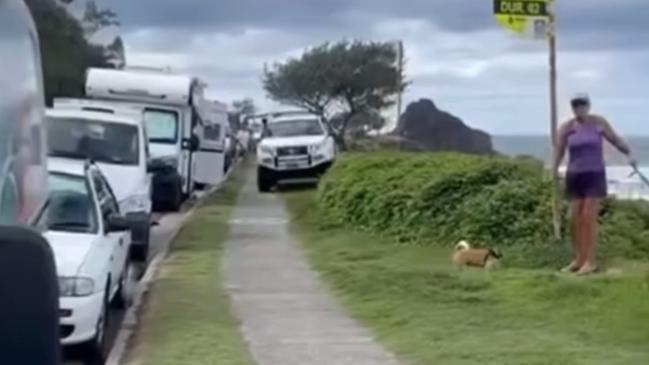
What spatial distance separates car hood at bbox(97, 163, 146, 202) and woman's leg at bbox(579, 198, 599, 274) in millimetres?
7517

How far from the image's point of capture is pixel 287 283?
623 inches

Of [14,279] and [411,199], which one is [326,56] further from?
[14,279]

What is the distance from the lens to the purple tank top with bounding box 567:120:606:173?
1403 centimetres

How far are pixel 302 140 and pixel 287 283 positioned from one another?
2241cm

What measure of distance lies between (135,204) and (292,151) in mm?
17663

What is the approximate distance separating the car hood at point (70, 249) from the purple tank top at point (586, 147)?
4243 millimetres

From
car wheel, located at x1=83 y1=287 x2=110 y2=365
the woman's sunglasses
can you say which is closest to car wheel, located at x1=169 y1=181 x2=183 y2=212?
the woman's sunglasses

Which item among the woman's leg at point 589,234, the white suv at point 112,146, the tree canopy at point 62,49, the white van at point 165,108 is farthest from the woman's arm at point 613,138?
the tree canopy at point 62,49

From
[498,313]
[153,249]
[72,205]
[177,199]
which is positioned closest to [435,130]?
[177,199]

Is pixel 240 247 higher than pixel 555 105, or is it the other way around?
pixel 555 105

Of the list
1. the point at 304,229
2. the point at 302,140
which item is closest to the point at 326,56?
the point at 302,140

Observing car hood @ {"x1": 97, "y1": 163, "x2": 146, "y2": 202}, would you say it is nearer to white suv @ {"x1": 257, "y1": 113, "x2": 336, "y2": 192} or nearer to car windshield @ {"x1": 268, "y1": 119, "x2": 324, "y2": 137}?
white suv @ {"x1": 257, "y1": 113, "x2": 336, "y2": 192}

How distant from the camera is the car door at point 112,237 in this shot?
13172 millimetres

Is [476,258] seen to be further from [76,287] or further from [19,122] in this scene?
[19,122]
